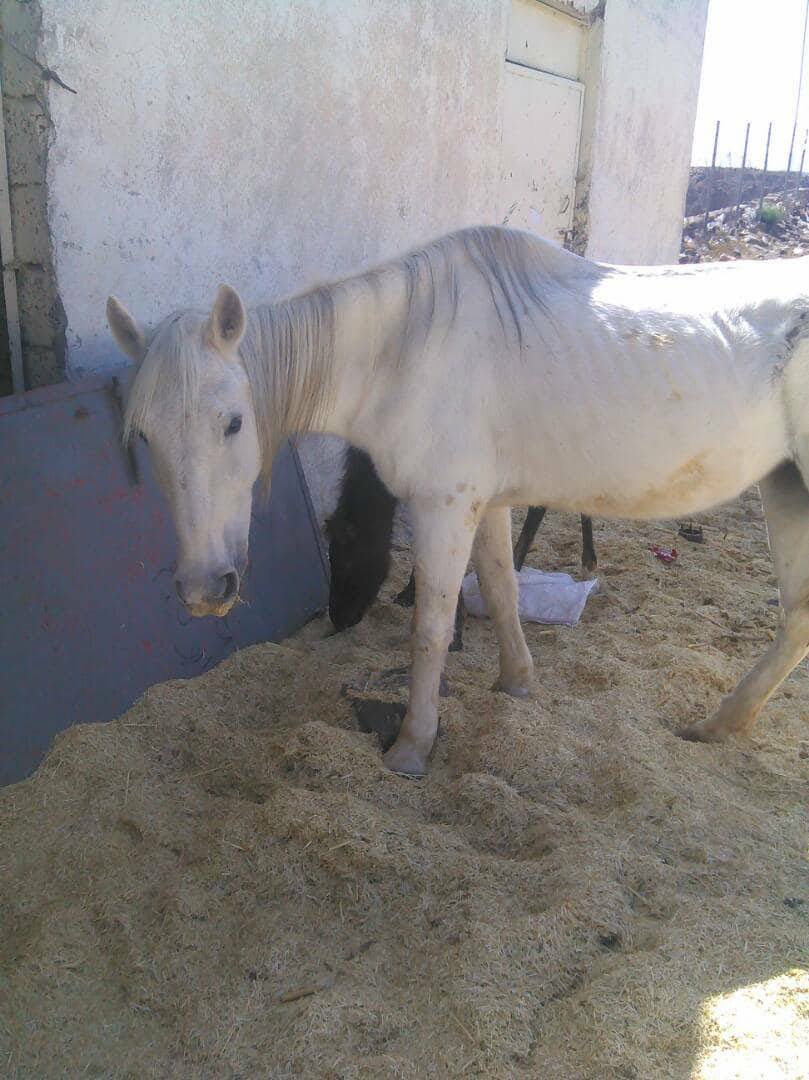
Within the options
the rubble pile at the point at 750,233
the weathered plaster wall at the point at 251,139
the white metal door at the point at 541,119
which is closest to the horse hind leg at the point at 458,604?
the weathered plaster wall at the point at 251,139

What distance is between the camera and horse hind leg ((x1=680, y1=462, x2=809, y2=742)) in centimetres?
318

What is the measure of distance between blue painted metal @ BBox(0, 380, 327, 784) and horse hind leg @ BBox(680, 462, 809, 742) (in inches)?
81.4

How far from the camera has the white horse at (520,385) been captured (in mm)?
2822

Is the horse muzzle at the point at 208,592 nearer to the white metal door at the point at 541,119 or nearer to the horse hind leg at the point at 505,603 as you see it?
the horse hind leg at the point at 505,603

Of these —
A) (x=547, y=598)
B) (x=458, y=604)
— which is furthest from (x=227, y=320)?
(x=547, y=598)

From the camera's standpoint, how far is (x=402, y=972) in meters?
2.11

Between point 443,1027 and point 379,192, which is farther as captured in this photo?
point 379,192

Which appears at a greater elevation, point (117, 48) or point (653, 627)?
point (117, 48)

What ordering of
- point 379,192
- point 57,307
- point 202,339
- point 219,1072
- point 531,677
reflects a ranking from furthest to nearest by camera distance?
point 379,192, point 531,677, point 57,307, point 202,339, point 219,1072

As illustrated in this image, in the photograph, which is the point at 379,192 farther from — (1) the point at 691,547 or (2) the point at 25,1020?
(2) the point at 25,1020

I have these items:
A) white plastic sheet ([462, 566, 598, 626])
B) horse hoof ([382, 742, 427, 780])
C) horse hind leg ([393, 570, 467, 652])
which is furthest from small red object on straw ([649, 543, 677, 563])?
horse hoof ([382, 742, 427, 780])

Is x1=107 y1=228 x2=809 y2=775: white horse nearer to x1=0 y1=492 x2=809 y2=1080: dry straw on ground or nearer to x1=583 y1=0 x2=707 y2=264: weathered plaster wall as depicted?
x1=0 y1=492 x2=809 y2=1080: dry straw on ground

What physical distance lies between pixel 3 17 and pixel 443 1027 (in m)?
3.46

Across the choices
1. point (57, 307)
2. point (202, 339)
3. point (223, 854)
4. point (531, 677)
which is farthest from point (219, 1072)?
point (57, 307)
